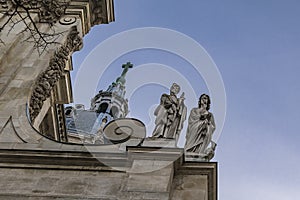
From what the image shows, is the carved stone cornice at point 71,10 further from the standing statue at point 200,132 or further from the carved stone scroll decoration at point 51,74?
the standing statue at point 200,132

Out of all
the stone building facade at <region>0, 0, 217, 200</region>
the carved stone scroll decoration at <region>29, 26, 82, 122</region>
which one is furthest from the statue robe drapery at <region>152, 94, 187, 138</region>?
the carved stone scroll decoration at <region>29, 26, 82, 122</region>

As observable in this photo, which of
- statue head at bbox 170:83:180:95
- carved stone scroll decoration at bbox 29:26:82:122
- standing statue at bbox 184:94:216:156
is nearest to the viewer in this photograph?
standing statue at bbox 184:94:216:156

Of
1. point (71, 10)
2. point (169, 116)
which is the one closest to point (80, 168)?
point (169, 116)

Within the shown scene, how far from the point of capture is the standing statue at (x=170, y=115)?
41.1 ft

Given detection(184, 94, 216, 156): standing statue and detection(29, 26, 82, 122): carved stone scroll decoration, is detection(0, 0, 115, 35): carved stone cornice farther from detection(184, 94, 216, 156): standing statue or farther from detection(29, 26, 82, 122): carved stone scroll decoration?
detection(184, 94, 216, 156): standing statue

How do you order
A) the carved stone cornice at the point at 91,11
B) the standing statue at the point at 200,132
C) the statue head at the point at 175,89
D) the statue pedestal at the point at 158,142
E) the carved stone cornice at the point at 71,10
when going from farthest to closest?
the carved stone cornice at the point at 91,11 → the carved stone cornice at the point at 71,10 → the statue head at the point at 175,89 → the standing statue at the point at 200,132 → the statue pedestal at the point at 158,142

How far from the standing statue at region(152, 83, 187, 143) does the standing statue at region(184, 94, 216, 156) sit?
215mm

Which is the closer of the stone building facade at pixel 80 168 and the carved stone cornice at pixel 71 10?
the stone building facade at pixel 80 168

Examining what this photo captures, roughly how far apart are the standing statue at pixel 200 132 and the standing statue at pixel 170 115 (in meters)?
0.22

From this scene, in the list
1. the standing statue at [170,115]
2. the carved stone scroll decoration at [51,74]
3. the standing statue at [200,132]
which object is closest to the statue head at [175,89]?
the standing statue at [170,115]

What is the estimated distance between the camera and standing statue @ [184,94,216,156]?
12.5 metres

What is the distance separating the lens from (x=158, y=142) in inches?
478

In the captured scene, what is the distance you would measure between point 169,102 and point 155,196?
294 centimetres

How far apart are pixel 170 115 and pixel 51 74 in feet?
15.1
